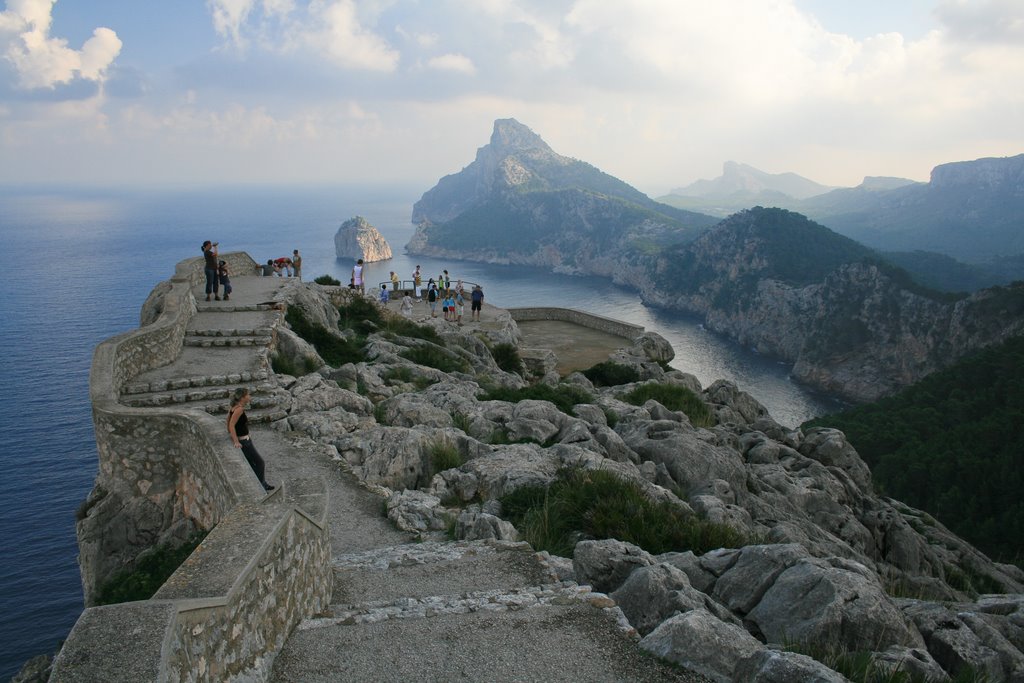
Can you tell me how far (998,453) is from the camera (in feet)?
131

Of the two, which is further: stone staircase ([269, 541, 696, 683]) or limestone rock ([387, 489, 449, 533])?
limestone rock ([387, 489, 449, 533])

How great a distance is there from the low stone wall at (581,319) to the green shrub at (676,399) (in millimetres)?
11648

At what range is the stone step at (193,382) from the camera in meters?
13.1

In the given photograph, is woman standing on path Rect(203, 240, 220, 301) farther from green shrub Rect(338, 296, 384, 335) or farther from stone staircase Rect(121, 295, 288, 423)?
green shrub Rect(338, 296, 384, 335)

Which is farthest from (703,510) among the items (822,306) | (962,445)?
(822,306)

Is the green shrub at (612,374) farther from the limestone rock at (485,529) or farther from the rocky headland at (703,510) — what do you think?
the limestone rock at (485,529)

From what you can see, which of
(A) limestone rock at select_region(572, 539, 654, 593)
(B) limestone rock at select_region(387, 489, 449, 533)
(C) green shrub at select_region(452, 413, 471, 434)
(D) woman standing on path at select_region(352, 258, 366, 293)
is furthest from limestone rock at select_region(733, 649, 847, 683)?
(D) woman standing on path at select_region(352, 258, 366, 293)

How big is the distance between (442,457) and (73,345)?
5706 cm

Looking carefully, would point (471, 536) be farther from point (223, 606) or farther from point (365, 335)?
point (365, 335)

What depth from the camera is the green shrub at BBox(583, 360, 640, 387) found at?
24719mm

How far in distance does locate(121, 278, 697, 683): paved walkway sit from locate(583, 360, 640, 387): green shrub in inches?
615

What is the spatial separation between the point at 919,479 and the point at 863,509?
3052cm

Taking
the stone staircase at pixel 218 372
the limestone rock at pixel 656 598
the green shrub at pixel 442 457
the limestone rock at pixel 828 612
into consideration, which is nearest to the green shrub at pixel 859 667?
the limestone rock at pixel 828 612

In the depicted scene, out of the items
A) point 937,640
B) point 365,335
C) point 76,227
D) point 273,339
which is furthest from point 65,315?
point 76,227
